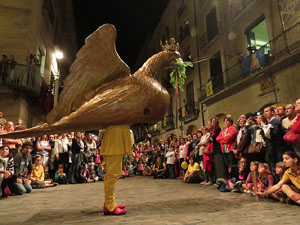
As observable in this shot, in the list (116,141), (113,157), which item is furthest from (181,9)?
(113,157)

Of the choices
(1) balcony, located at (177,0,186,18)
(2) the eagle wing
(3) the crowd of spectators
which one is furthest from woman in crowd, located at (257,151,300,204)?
(1) balcony, located at (177,0,186,18)

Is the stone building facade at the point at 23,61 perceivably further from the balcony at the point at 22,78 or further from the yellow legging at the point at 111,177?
the yellow legging at the point at 111,177

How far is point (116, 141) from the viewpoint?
2.84 metres

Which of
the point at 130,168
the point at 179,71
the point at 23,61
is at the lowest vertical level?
the point at 130,168

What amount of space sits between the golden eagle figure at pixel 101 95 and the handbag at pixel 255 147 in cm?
277

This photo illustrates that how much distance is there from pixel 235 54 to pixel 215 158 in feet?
29.3

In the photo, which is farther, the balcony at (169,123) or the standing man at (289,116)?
the balcony at (169,123)

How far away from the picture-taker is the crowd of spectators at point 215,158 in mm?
3809

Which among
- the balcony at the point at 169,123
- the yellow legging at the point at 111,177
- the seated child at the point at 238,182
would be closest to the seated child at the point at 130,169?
the seated child at the point at 238,182

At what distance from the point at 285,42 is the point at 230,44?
4.38 metres

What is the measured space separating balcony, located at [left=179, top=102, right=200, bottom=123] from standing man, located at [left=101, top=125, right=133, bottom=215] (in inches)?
512

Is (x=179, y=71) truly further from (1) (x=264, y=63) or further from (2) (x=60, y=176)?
(1) (x=264, y=63)

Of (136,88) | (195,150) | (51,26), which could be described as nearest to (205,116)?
(195,150)

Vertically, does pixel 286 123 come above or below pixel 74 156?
above
